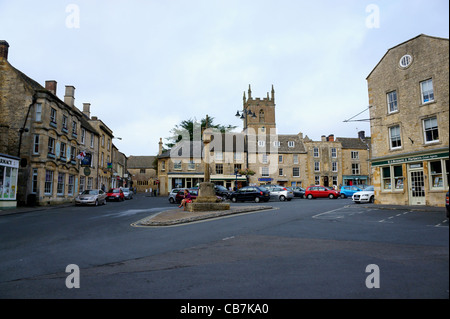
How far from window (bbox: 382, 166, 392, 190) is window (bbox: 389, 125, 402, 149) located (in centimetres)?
171

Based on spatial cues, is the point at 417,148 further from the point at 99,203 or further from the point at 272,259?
the point at 99,203

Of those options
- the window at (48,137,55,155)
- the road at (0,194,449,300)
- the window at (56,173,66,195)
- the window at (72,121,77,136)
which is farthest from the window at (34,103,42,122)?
the road at (0,194,449,300)

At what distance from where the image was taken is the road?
163 inches

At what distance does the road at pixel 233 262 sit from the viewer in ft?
13.5

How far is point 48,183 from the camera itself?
27.3 meters

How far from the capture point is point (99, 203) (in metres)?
27.3

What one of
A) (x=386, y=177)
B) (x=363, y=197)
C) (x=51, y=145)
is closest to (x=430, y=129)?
(x=386, y=177)

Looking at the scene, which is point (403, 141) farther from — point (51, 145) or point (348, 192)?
point (51, 145)

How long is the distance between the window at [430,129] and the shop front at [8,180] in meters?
28.7

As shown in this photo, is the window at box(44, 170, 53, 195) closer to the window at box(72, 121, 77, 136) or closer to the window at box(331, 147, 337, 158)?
the window at box(72, 121, 77, 136)

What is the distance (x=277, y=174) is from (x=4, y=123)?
38011 mm

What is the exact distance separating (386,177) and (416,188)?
2.28 meters
